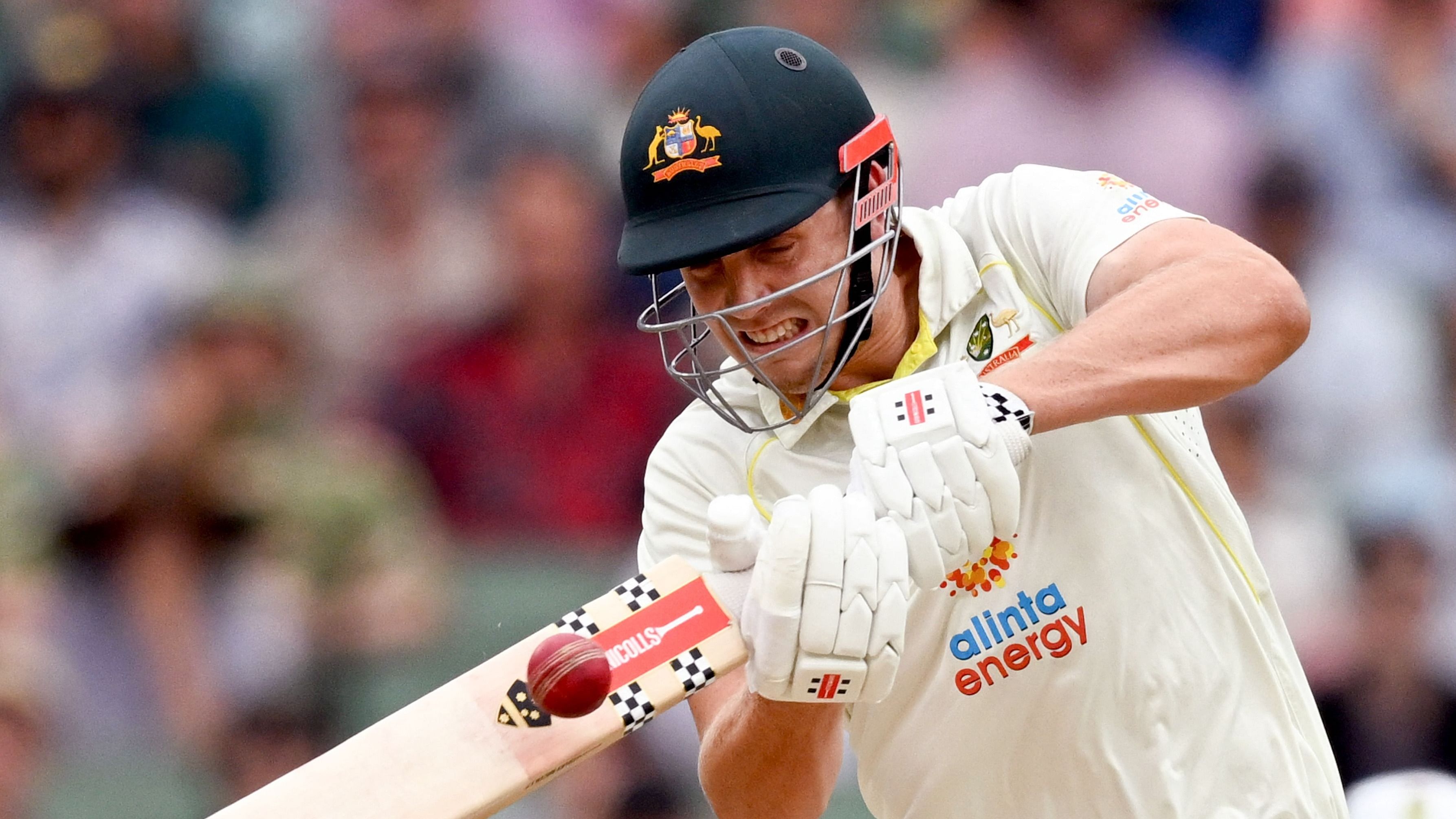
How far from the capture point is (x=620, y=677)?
6.91 ft

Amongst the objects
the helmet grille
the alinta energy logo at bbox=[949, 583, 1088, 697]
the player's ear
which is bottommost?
the alinta energy logo at bbox=[949, 583, 1088, 697]

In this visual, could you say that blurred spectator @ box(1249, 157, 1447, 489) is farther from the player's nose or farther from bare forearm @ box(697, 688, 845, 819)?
the player's nose

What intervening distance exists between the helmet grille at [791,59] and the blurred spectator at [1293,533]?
9.19ft

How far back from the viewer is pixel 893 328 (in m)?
2.51

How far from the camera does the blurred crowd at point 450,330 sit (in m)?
4.47

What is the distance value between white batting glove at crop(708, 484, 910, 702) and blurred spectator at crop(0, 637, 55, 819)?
2.83m

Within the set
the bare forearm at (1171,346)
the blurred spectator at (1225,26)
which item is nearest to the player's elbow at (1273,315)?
the bare forearm at (1171,346)

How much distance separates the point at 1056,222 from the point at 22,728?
3045 mm

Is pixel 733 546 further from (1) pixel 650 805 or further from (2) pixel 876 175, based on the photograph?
(1) pixel 650 805

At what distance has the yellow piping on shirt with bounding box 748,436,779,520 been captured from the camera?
2.53m

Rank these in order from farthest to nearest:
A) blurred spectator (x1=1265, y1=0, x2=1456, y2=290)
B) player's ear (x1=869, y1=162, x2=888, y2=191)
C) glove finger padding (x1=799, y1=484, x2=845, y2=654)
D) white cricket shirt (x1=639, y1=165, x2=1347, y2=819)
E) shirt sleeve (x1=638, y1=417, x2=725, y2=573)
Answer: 1. blurred spectator (x1=1265, y1=0, x2=1456, y2=290)
2. shirt sleeve (x1=638, y1=417, x2=725, y2=573)
3. player's ear (x1=869, y1=162, x2=888, y2=191)
4. white cricket shirt (x1=639, y1=165, x2=1347, y2=819)
5. glove finger padding (x1=799, y1=484, x2=845, y2=654)

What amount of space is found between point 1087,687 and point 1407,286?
342 centimetres

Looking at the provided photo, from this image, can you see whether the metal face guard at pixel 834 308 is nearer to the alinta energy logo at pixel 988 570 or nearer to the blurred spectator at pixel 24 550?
the alinta energy logo at pixel 988 570

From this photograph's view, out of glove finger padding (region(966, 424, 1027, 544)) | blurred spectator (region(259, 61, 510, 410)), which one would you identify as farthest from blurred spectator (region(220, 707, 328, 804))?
glove finger padding (region(966, 424, 1027, 544))
